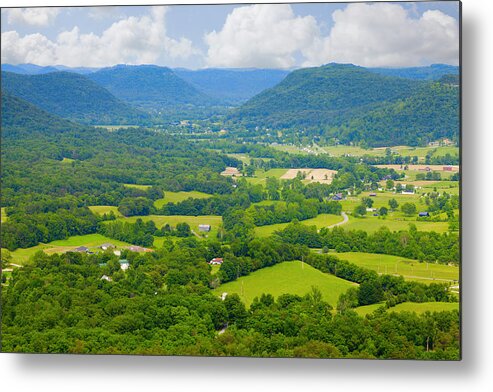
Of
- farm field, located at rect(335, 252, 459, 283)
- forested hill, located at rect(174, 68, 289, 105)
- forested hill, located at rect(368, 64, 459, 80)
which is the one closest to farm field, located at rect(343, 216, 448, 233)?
farm field, located at rect(335, 252, 459, 283)

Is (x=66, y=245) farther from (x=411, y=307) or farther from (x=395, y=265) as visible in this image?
(x=411, y=307)

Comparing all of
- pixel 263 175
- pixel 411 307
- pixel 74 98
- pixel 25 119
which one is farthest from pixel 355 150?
pixel 25 119

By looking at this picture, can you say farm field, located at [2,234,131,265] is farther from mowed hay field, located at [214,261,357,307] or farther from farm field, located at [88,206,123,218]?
mowed hay field, located at [214,261,357,307]

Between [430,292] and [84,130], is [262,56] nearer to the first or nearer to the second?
[84,130]

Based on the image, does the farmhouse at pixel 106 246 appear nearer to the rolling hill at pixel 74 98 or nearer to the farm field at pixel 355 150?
the rolling hill at pixel 74 98

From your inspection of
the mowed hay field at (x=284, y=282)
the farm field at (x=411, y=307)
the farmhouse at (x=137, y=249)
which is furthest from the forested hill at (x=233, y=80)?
the farm field at (x=411, y=307)

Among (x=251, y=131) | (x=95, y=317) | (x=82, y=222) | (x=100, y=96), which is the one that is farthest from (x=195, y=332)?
(x=100, y=96)
